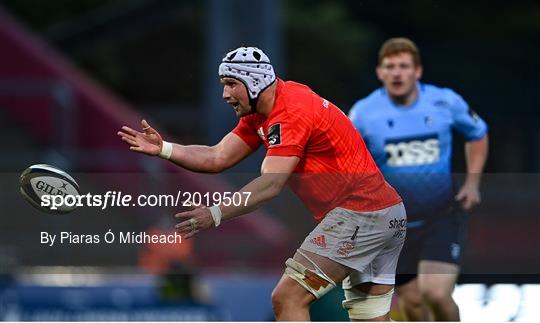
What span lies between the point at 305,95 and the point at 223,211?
80 cm

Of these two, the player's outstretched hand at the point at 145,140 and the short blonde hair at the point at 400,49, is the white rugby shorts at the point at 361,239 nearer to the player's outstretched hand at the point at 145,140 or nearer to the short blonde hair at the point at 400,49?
the player's outstretched hand at the point at 145,140

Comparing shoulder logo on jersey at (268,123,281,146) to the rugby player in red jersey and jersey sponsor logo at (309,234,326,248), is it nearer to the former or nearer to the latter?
the rugby player in red jersey

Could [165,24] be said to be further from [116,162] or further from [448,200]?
[448,200]

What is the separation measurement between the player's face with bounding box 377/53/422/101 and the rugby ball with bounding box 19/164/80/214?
2479mm

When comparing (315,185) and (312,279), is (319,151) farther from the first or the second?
(312,279)

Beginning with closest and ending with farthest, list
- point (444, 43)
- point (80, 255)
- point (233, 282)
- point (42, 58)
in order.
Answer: point (80, 255), point (233, 282), point (42, 58), point (444, 43)

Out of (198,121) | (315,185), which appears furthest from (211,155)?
(198,121)

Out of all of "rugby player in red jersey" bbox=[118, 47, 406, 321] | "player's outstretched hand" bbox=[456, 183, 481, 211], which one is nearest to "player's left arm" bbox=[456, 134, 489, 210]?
"player's outstretched hand" bbox=[456, 183, 481, 211]

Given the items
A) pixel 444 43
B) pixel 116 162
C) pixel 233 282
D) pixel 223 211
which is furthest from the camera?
pixel 444 43

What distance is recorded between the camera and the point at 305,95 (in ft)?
27.3

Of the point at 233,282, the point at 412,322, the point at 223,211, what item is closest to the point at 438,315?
the point at 412,322

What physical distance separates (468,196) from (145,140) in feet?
7.86

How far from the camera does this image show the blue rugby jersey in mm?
9977
